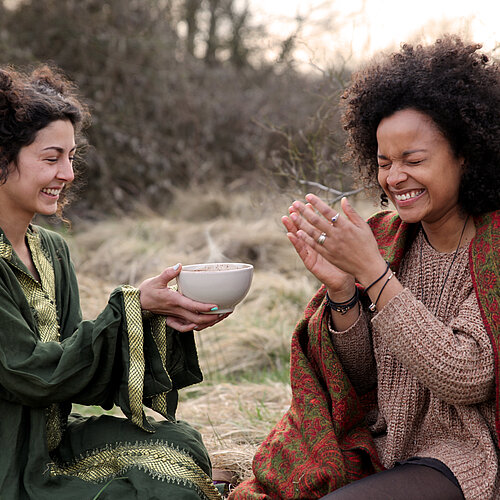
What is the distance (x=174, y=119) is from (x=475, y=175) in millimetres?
7340

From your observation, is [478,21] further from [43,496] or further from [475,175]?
[43,496]

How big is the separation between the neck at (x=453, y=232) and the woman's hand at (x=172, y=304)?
74 centimetres

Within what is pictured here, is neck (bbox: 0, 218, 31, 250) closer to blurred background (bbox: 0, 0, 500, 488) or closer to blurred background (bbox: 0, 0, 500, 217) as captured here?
blurred background (bbox: 0, 0, 500, 488)

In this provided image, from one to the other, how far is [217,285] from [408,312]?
59 cm

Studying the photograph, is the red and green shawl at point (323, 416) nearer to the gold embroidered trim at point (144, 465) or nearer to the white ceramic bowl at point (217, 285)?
the gold embroidered trim at point (144, 465)

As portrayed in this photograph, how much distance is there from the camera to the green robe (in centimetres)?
213

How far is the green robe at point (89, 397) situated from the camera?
2135 millimetres

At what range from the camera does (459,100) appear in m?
2.04

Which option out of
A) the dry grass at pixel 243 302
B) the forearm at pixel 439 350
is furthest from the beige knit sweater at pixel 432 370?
the dry grass at pixel 243 302

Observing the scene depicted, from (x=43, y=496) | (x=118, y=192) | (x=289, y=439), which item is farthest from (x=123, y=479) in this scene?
(x=118, y=192)

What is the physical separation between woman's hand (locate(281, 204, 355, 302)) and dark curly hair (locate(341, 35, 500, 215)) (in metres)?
0.44

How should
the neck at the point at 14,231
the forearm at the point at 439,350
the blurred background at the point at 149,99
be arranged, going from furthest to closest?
1. the blurred background at the point at 149,99
2. the neck at the point at 14,231
3. the forearm at the point at 439,350

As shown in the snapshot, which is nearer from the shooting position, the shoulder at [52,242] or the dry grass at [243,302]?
the shoulder at [52,242]

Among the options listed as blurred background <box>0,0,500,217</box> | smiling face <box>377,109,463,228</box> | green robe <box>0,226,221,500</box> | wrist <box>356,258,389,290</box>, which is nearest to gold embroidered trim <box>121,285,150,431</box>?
green robe <box>0,226,221,500</box>
